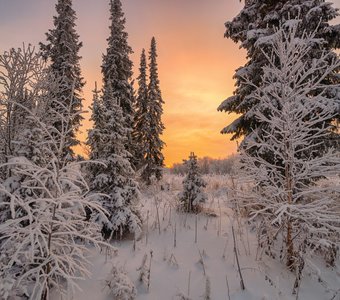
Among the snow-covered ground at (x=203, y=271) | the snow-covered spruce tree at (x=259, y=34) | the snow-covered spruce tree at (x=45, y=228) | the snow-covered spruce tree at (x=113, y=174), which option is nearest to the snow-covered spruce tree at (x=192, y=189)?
the snow-covered ground at (x=203, y=271)

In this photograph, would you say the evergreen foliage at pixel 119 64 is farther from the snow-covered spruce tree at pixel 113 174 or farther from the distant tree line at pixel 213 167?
the snow-covered spruce tree at pixel 113 174

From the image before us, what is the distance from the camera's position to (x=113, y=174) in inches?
340

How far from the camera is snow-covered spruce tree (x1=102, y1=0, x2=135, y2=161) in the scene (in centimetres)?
2017

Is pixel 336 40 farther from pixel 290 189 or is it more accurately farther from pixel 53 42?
pixel 53 42

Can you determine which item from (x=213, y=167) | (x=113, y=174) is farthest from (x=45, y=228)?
(x=213, y=167)

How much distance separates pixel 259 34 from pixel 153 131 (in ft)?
64.6

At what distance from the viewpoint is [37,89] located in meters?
7.68

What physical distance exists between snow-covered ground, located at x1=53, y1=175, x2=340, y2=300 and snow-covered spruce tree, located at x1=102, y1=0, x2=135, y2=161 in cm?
1259

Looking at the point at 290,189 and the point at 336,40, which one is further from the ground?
the point at 336,40

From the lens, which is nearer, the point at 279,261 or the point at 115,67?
the point at 279,261

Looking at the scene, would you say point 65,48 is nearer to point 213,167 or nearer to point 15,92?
point 15,92

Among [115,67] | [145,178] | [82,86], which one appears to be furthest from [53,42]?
[145,178]

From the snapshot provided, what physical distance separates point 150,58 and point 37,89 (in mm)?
24165

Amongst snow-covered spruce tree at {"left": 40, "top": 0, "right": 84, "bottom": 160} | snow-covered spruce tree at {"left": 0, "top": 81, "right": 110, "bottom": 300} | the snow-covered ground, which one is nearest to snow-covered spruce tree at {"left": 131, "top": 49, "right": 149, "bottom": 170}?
snow-covered spruce tree at {"left": 40, "top": 0, "right": 84, "bottom": 160}
